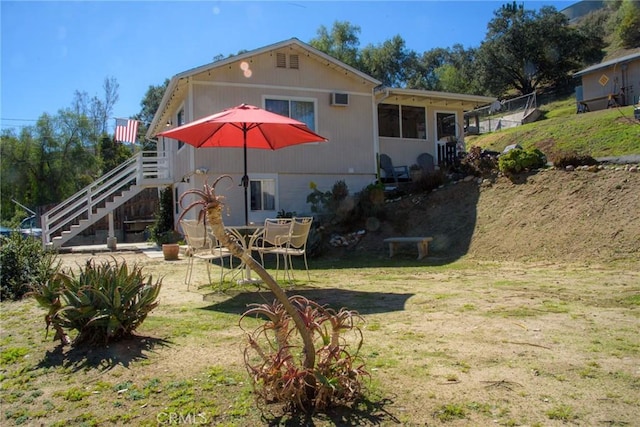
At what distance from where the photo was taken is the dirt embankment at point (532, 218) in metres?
8.48

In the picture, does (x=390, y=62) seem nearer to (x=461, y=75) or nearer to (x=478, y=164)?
(x=461, y=75)

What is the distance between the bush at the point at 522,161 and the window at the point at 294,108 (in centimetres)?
558

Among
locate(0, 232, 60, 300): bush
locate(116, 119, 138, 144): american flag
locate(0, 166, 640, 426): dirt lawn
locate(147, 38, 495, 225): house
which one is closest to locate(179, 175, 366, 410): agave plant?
locate(0, 166, 640, 426): dirt lawn

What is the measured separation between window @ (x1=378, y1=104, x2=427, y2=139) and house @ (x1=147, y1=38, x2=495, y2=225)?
0.13 ft

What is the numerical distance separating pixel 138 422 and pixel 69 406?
53 centimetres

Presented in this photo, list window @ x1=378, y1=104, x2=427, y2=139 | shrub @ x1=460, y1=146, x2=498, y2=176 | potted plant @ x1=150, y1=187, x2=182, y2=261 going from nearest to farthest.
A: shrub @ x1=460, y1=146, x2=498, y2=176, potted plant @ x1=150, y1=187, x2=182, y2=261, window @ x1=378, y1=104, x2=427, y2=139

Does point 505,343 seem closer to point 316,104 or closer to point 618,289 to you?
point 618,289

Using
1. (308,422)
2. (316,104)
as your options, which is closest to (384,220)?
(316,104)

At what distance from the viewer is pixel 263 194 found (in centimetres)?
1412

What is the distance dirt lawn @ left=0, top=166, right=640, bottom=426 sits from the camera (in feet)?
8.77

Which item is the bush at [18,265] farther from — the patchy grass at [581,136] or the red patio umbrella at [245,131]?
the patchy grass at [581,136]

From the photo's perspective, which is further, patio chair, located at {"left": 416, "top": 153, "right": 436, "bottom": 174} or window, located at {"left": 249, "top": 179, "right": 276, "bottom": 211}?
patio chair, located at {"left": 416, "top": 153, "right": 436, "bottom": 174}

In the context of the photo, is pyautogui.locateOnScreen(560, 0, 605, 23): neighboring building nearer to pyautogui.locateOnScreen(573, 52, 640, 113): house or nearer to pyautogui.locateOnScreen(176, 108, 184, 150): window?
pyautogui.locateOnScreen(573, 52, 640, 113): house

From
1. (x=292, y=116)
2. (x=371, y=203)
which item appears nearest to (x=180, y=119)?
(x=292, y=116)
